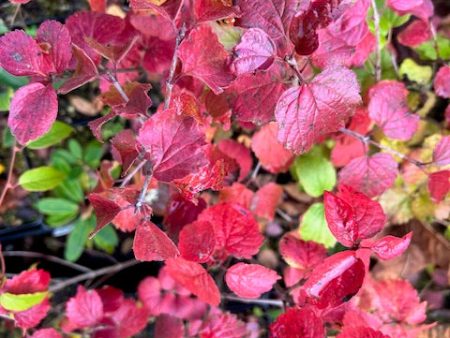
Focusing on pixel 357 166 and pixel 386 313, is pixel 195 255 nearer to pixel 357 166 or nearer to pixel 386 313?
pixel 357 166

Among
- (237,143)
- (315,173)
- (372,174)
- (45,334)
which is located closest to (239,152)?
(237,143)

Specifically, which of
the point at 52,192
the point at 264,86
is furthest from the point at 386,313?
the point at 52,192

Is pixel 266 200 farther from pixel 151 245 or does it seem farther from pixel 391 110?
pixel 151 245

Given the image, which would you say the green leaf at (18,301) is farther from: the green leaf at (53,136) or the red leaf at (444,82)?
the red leaf at (444,82)

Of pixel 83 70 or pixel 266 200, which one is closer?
pixel 83 70

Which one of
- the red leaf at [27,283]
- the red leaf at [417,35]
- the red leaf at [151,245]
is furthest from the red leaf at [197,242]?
the red leaf at [417,35]
